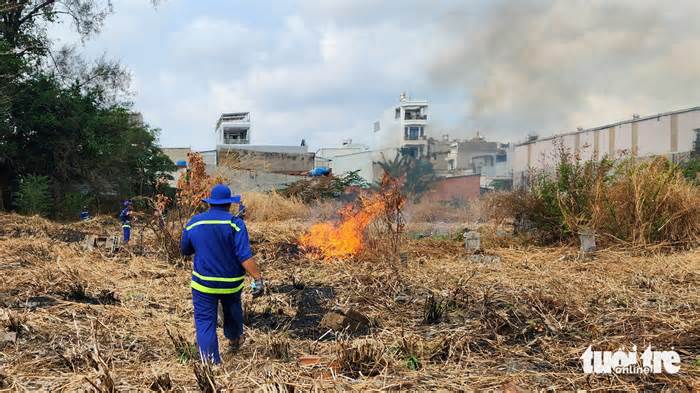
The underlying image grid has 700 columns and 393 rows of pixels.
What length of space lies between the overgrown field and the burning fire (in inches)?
19.2

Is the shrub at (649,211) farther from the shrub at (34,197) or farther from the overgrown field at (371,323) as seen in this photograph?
the shrub at (34,197)

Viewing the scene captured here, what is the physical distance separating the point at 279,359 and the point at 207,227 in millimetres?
1236

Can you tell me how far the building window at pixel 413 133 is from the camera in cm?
2848

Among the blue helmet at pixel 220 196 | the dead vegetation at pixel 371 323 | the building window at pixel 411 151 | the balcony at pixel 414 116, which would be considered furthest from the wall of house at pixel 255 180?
the blue helmet at pixel 220 196

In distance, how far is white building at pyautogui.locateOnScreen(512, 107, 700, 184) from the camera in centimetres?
3588

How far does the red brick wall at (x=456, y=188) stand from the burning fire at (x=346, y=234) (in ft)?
38.7

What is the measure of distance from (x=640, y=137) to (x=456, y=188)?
77.2ft

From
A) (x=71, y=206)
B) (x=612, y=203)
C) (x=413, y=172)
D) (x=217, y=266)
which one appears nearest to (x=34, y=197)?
(x=71, y=206)

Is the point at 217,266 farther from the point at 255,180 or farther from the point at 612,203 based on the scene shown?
the point at 255,180

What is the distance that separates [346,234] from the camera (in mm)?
9711

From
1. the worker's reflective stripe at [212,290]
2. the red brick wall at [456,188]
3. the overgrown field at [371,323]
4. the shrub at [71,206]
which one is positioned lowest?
the overgrown field at [371,323]

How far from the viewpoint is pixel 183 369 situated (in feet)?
12.9

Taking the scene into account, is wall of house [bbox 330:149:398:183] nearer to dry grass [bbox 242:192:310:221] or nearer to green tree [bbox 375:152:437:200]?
green tree [bbox 375:152:437:200]

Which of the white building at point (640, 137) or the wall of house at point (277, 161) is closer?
the wall of house at point (277, 161)
